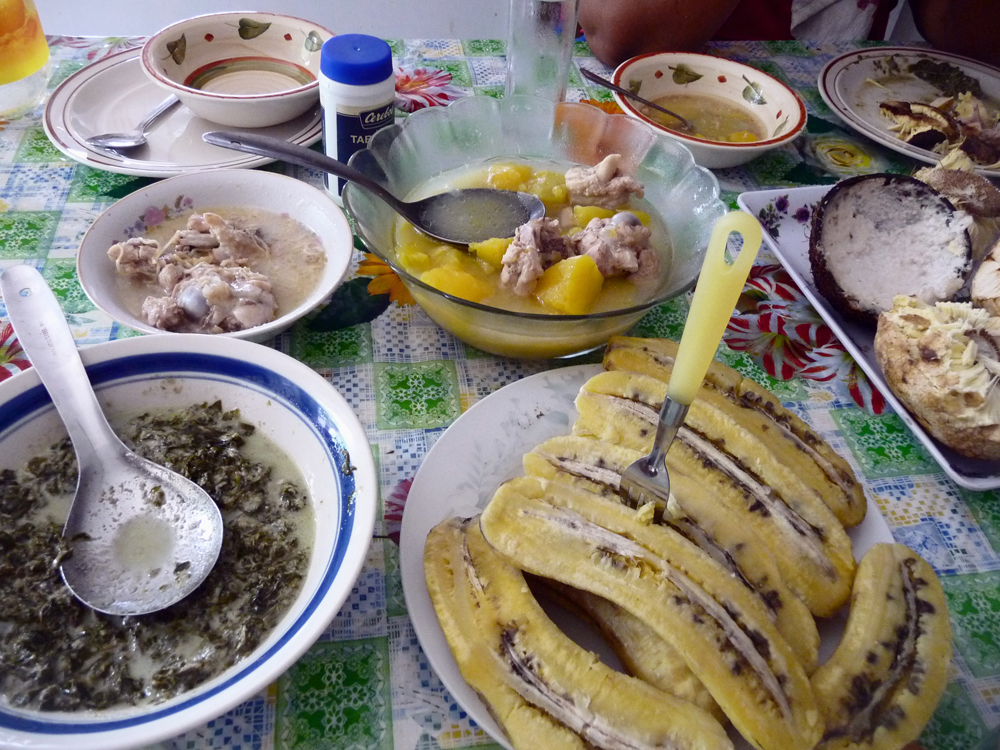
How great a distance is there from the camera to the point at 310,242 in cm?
140

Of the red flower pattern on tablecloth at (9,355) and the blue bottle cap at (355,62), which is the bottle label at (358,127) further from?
the red flower pattern on tablecloth at (9,355)

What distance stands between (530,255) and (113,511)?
80 centimetres

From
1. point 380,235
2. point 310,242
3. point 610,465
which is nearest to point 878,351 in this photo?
point 610,465

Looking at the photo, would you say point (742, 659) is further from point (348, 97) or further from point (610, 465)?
point (348, 97)

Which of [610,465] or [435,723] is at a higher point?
[610,465]

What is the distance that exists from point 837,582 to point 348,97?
4.15 feet

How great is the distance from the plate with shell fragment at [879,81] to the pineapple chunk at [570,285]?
1226 millimetres

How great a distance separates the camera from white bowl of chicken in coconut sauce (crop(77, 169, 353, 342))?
1191 millimetres

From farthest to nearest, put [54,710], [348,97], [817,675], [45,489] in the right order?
1. [348,97]
2. [45,489]
3. [817,675]
4. [54,710]

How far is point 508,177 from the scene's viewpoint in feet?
5.00

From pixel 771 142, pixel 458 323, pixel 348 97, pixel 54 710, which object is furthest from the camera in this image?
pixel 771 142

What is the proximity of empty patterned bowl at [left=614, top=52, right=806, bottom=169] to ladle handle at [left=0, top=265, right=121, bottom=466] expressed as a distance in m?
1.50

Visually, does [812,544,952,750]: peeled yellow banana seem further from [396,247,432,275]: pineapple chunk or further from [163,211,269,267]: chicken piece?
[163,211,269,267]: chicken piece

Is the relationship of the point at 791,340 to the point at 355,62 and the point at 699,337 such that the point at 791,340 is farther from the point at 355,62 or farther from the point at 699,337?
the point at 355,62
